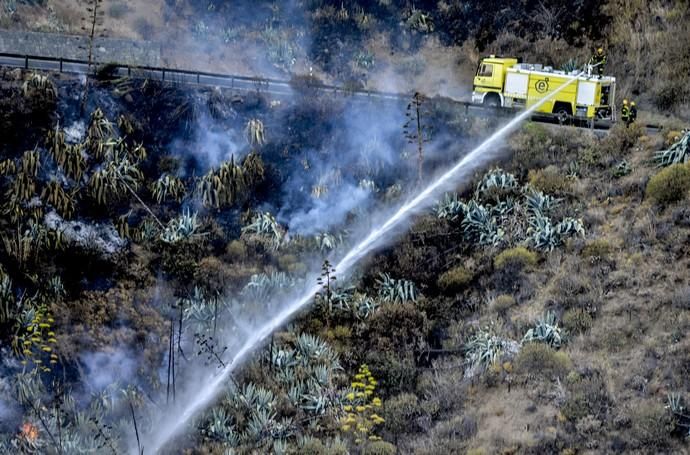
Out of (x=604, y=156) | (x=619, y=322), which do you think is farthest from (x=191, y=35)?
(x=619, y=322)

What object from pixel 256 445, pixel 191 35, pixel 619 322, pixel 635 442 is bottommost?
pixel 256 445

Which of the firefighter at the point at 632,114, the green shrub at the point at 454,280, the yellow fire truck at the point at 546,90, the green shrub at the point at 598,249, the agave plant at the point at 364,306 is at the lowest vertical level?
the agave plant at the point at 364,306

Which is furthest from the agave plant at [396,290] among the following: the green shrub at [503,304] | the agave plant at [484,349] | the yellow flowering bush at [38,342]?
the yellow flowering bush at [38,342]

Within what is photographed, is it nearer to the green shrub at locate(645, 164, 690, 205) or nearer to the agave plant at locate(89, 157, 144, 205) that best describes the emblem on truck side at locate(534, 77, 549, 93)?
the green shrub at locate(645, 164, 690, 205)

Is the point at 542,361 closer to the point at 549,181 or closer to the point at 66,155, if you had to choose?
the point at 549,181

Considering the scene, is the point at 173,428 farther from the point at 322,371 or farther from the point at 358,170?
the point at 358,170

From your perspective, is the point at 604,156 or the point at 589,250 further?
the point at 604,156

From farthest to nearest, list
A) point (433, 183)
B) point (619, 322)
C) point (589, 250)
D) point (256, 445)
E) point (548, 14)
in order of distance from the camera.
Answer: point (548, 14), point (433, 183), point (589, 250), point (619, 322), point (256, 445)

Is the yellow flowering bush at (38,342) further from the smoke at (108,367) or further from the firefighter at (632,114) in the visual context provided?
the firefighter at (632,114)
